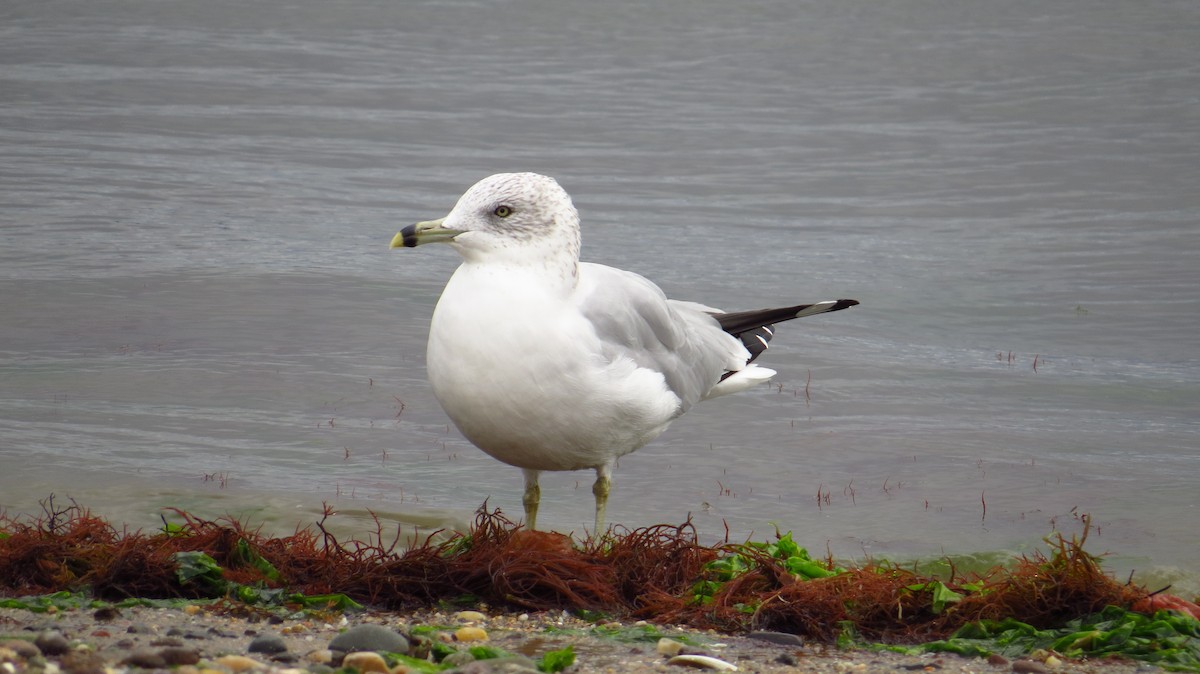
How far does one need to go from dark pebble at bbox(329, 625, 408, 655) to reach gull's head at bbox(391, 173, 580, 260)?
168 centimetres

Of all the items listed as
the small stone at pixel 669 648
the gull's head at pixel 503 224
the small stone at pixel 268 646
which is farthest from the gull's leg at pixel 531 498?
the small stone at pixel 268 646

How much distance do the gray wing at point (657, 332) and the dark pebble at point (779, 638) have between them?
4.42 ft

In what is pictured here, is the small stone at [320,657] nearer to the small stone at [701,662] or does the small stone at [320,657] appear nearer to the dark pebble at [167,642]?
the dark pebble at [167,642]

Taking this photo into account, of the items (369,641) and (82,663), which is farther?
(369,641)

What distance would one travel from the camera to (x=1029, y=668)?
169 inches

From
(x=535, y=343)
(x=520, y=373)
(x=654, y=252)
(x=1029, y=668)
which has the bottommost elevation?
(x=1029, y=668)

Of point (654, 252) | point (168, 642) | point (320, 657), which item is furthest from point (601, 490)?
point (654, 252)

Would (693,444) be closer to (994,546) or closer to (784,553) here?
(994,546)

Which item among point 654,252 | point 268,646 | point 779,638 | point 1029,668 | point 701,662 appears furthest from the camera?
point 654,252

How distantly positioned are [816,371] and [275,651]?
22.1ft

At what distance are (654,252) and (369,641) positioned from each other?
10274 millimetres

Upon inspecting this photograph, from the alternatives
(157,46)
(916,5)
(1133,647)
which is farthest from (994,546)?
(916,5)

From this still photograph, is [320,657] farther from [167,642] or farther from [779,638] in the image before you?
[779,638]

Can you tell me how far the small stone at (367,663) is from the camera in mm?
3764
